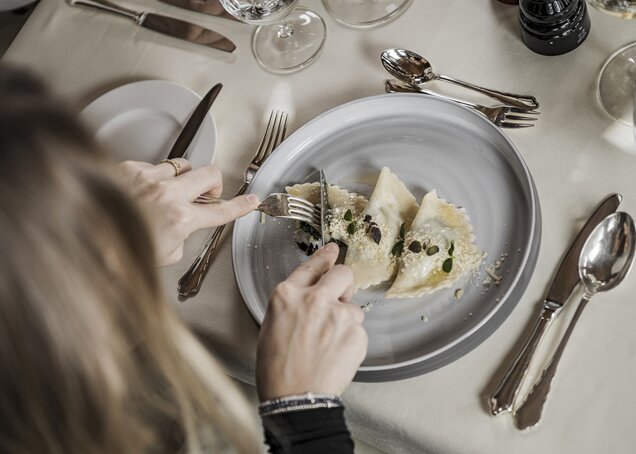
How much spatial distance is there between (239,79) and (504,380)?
2.45 ft

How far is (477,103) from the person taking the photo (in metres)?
1.19

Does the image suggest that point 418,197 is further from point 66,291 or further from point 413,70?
point 66,291

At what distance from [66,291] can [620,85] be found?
0.88 metres

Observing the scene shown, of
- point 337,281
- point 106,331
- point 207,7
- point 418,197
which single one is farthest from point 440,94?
point 106,331

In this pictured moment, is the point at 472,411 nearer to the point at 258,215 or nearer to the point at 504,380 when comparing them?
the point at 504,380

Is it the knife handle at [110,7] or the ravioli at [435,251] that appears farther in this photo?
the knife handle at [110,7]

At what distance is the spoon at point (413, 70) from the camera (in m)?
1.18

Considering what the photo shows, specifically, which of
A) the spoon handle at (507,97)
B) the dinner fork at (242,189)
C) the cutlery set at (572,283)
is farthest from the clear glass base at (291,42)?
the cutlery set at (572,283)

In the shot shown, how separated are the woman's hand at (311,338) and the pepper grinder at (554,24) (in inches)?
19.5

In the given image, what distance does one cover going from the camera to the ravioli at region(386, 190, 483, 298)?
1032 mm

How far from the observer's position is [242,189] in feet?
4.08

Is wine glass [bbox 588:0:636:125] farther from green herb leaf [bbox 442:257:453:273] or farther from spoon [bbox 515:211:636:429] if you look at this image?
green herb leaf [bbox 442:257:453:273]

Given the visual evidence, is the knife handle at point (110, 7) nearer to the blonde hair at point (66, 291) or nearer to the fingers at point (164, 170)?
the fingers at point (164, 170)

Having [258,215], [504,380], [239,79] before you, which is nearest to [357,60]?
[239,79]
